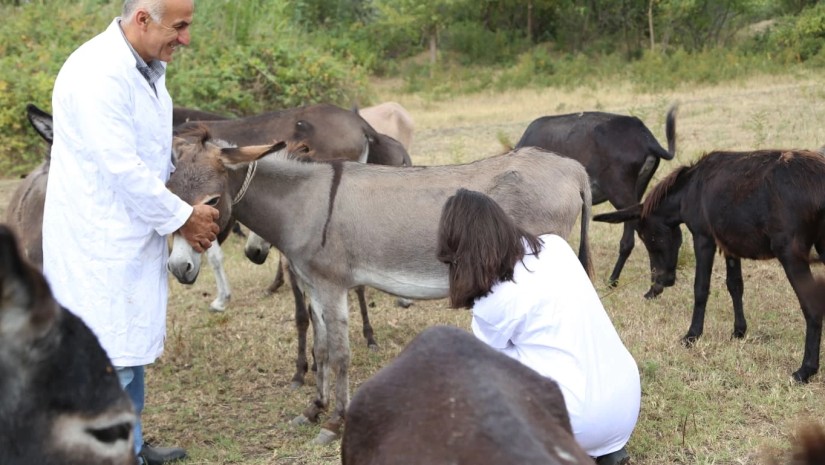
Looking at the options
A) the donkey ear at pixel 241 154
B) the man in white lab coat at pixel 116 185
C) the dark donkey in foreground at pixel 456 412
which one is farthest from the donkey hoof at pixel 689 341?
the dark donkey in foreground at pixel 456 412

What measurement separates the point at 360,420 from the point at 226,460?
9.31 feet

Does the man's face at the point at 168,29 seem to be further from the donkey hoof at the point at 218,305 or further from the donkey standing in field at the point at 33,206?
the donkey hoof at the point at 218,305

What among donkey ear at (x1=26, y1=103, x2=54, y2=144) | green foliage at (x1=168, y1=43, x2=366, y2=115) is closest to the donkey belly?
donkey ear at (x1=26, y1=103, x2=54, y2=144)

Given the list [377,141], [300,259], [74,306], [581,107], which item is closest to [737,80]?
[581,107]

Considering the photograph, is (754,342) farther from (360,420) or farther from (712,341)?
(360,420)

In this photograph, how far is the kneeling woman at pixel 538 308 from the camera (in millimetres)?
3957

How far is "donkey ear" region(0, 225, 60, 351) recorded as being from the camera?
1.72 m

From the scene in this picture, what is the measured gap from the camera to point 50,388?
197 cm

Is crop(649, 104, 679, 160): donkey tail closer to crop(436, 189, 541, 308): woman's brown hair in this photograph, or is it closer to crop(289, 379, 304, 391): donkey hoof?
crop(289, 379, 304, 391): donkey hoof

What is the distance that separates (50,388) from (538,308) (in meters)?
2.45

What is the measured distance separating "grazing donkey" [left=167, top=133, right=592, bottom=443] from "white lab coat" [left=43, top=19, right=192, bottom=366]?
1052 mm

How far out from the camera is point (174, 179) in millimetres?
5055

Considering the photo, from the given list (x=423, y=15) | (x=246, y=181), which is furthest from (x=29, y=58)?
(x=423, y=15)

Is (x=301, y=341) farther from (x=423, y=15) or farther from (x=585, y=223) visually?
(x=423, y=15)
